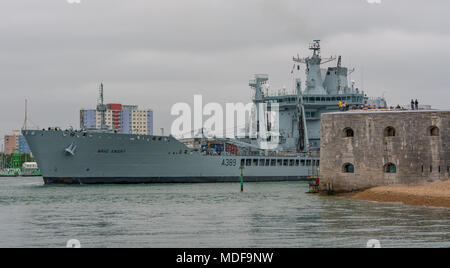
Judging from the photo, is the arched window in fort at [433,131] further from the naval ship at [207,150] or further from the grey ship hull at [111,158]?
the grey ship hull at [111,158]

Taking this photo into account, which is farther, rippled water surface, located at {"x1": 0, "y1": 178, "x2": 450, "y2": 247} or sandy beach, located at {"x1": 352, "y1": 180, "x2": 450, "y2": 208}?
sandy beach, located at {"x1": 352, "y1": 180, "x2": 450, "y2": 208}

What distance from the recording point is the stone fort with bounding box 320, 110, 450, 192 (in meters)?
32.8

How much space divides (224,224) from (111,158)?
32.6 m

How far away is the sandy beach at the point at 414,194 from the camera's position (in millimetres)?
29086

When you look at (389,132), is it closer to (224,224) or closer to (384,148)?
(384,148)

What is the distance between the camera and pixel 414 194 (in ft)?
100

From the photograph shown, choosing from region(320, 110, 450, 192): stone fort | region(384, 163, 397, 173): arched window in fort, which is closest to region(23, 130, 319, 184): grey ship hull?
region(320, 110, 450, 192): stone fort

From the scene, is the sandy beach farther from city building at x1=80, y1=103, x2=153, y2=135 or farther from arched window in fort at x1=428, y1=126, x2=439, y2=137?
city building at x1=80, y1=103, x2=153, y2=135

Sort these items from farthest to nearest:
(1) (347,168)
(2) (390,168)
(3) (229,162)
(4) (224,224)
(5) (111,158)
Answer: (3) (229,162) < (5) (111,158) < (1) (347,168) < (2) (390,168) < (4) (224,224)

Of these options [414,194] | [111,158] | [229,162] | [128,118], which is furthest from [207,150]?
[128,118]

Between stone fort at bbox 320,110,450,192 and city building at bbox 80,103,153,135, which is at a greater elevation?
city building at bbox 80,103,153,135

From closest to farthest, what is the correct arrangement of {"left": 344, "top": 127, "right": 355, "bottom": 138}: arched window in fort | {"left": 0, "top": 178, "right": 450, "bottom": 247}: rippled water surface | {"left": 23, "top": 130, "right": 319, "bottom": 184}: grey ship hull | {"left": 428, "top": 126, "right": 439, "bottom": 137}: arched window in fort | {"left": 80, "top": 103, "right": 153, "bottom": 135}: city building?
{"left": 0, "top": 178, "right": 450, "bottom": 247}: rippled water surface < {"left": 428, "top": 126, "right": 439, "bottom": 137}: arched window in fort < {"left": 344, "top": 127, "right": 355, "bottom": 138}: arched window in fort < {"left": 23, "top": 130, "right": 319, "bottom": 184}: grey ship hull < {"left": 80, "top": 103, "right": 153, "bottom": 135}: city building

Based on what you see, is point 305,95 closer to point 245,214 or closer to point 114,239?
point 245,214
